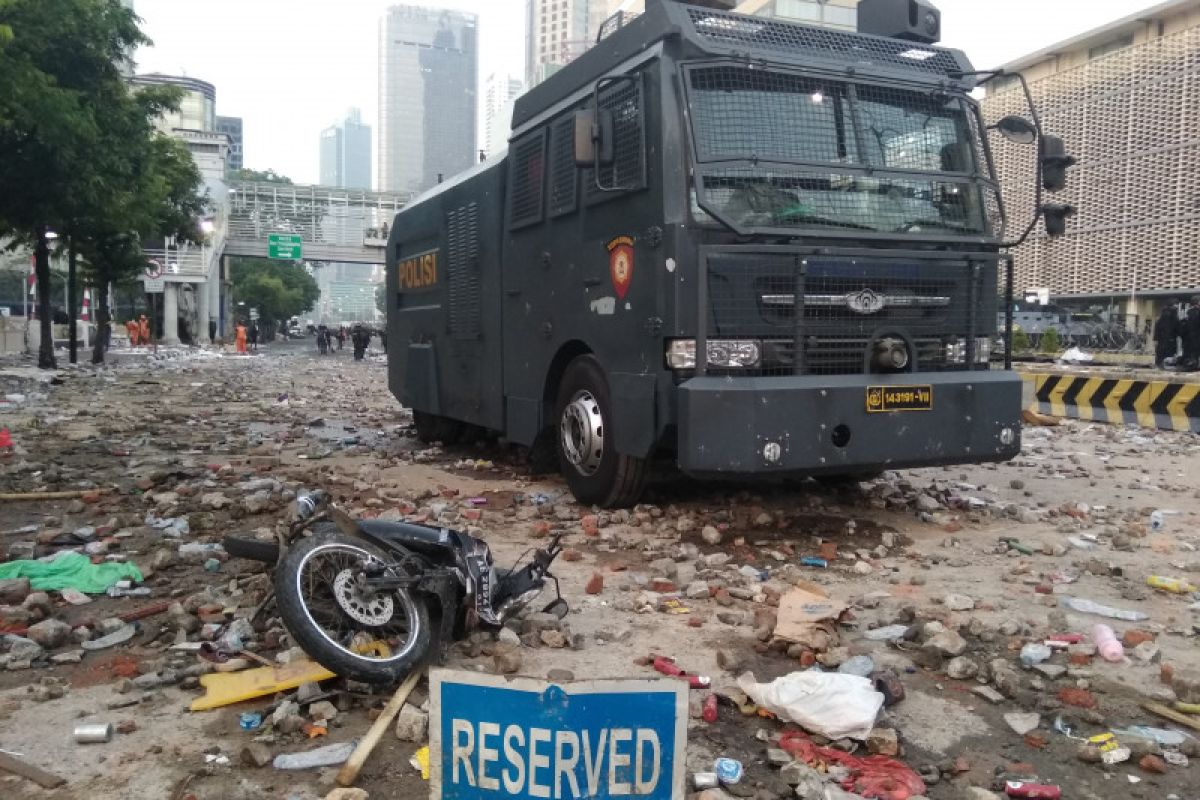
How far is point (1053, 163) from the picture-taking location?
624 cm

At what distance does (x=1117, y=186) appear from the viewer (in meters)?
57.4

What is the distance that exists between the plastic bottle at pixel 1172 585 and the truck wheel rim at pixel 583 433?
126 inches

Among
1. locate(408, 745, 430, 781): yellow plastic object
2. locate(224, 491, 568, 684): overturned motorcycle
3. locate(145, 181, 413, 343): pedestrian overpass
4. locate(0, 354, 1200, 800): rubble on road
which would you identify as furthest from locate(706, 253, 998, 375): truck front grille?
locate(145, 181, 413, 343): pedestrian overpass

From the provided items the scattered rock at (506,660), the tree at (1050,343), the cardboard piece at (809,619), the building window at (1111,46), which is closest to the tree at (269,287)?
the building window at (1111,46)

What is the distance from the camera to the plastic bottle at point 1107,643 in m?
3.82

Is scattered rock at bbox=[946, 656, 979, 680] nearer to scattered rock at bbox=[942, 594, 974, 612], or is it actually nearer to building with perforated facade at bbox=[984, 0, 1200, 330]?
scattered rock at bbox=[942, 594, 974, 612]

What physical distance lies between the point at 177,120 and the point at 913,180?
393 ft

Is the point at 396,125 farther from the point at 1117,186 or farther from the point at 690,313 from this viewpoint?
the point at 690,313

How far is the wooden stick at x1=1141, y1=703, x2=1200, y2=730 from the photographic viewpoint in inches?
127

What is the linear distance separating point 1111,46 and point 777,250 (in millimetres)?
66578

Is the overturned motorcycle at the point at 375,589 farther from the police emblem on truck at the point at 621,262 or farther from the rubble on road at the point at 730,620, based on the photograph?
the police emblem on truck at the point at 621,262

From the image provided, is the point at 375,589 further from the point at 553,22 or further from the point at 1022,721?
the point at 553,22

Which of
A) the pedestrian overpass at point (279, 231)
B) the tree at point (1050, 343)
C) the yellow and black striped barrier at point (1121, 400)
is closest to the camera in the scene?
the yellow and black striped barrier at point (1121, 400)

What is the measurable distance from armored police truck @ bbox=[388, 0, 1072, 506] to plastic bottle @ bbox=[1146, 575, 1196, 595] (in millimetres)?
1256
